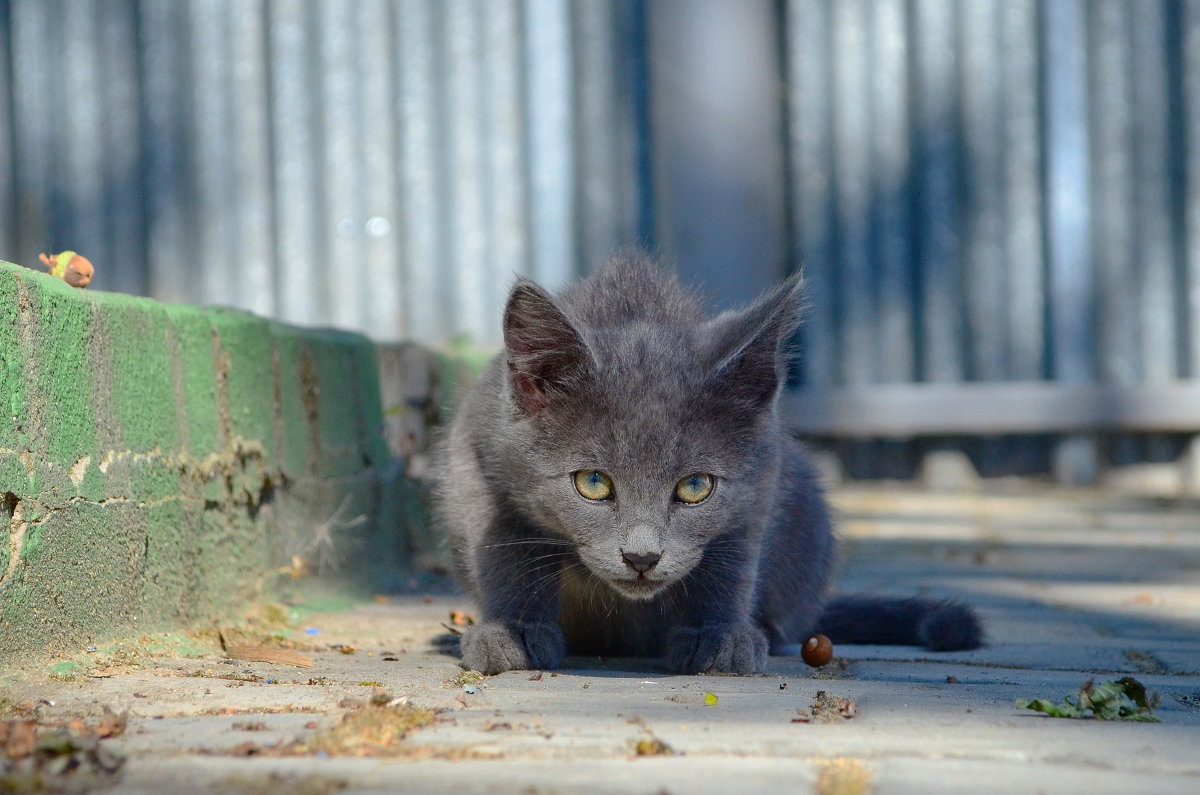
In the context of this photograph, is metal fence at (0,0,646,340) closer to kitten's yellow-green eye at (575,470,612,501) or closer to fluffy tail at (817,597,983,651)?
fluffy tail at (817,597,983,651)

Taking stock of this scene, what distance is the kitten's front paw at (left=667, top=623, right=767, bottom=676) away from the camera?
8.05 feet


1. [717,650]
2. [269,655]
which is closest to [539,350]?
[717,650]

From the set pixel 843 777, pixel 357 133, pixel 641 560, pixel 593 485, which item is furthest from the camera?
pixel 357 133

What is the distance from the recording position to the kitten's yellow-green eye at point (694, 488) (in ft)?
7.95

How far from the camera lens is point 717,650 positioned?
2467mm

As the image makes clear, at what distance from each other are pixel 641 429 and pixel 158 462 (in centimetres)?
103

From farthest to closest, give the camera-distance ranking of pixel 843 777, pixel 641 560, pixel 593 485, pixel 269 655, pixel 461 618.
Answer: pixel 461 618, pixel 269 655, pixel 593 485, pixel 641 560, pixel 843 777

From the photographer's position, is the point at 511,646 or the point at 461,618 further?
the point at 461,618

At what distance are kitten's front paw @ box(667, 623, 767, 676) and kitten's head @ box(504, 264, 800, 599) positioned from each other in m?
0.16

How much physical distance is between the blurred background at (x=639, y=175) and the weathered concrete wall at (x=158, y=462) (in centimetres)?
229

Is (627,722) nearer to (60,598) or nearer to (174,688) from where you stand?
(174,688)

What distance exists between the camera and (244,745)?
1599 mm

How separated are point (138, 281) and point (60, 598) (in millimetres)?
4232

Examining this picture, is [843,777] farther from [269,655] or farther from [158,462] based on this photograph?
[158,462]
